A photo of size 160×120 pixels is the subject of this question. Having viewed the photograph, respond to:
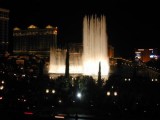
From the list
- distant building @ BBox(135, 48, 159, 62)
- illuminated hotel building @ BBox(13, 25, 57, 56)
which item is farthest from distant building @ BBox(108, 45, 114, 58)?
illuminated hotel building @ BBox(13, 25, 57, 56)

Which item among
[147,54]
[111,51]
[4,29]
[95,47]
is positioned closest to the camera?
[95,47]

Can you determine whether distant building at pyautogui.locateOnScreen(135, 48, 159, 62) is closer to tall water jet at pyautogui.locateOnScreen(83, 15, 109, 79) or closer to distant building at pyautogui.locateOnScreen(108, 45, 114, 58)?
distant building at pyautogui.locateOnScreen(108, 45, 114, 58)

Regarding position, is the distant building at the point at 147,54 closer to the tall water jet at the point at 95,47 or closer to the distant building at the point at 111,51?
the distant building at the point at 111,51

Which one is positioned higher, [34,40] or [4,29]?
[4,29]

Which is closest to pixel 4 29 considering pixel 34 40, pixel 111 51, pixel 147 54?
pixel 34 40

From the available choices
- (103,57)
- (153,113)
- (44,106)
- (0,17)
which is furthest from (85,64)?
(0,17)

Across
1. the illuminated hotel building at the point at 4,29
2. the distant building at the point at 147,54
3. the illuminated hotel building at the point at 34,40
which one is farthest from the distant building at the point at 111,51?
the illuminated hotel building at the point at 4,29

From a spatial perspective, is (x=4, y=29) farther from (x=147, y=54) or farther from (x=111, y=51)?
(x=111, y=51)

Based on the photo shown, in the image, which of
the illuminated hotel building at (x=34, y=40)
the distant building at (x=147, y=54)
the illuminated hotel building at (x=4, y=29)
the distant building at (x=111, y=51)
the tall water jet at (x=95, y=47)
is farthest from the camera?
the illuminated hotel building at (x=4, y=29)

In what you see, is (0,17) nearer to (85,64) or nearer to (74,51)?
(74,51)

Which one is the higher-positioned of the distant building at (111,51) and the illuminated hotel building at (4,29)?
the illuminated hotel building at (4,29)

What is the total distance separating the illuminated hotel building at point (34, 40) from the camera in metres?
120

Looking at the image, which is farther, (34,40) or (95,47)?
(34,40)

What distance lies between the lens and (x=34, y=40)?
411ft
